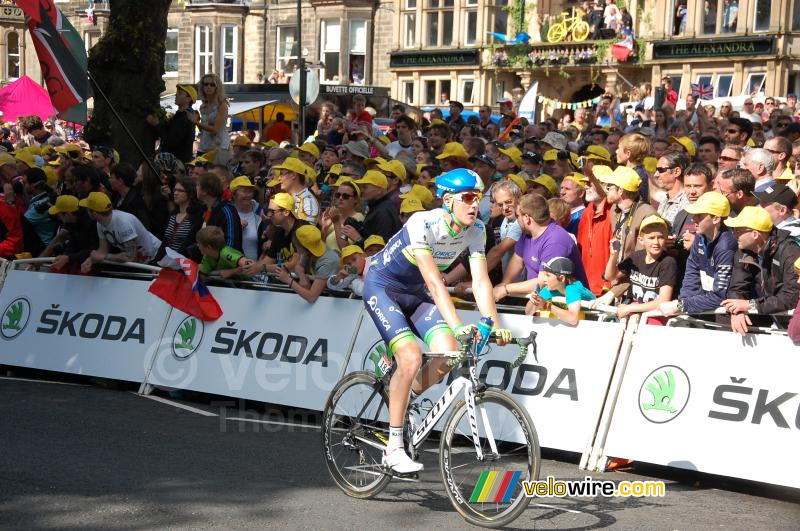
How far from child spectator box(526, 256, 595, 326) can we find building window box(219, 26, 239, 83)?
42549 millimetres

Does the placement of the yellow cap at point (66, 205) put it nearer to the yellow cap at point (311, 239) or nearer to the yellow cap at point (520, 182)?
the yellow cap at point (311, 239)

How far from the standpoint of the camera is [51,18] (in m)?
13.5

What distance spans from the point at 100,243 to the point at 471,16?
3260 cm

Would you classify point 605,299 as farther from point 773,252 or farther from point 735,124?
point 735,124

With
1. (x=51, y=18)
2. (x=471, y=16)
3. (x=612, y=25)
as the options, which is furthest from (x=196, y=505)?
(x=471, y=16)

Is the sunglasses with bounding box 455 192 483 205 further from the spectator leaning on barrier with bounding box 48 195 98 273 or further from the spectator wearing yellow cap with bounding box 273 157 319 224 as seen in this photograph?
the spectator leaning on barrier with bounding box 48 195 98 273

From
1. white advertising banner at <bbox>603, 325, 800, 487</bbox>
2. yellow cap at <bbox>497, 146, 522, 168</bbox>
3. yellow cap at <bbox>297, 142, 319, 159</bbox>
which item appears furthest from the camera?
yellow cap at <bbox>297, 142, 319, 159</bbox>

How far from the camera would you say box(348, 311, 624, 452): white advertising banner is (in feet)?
27.7

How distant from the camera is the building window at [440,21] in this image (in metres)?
43.4

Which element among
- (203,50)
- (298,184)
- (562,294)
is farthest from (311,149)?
(203,50)

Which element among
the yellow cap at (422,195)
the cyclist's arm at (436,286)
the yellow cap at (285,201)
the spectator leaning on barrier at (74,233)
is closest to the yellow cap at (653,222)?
the cyclist's arm at (436,286)

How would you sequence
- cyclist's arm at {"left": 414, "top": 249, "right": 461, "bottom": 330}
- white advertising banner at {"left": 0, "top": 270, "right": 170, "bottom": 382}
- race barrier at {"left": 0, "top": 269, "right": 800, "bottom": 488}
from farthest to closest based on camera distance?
white advertising banner at {"left": 0, "top": 270, "right": 170, "bottom": 382}
race barrier at {"left": 0, "top": 269, "right": 800, "bottom": 488}
cyclist's arm at {"left": 414, "top": 249, "right": 461, "bottom": 330}

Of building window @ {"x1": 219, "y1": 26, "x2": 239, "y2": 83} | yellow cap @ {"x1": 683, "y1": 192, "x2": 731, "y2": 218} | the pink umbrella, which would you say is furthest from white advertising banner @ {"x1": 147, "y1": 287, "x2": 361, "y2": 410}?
building window @ {"x1": 219, "y1": 26, "x2": 239, "y2": 83}

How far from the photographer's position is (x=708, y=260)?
330 inches
